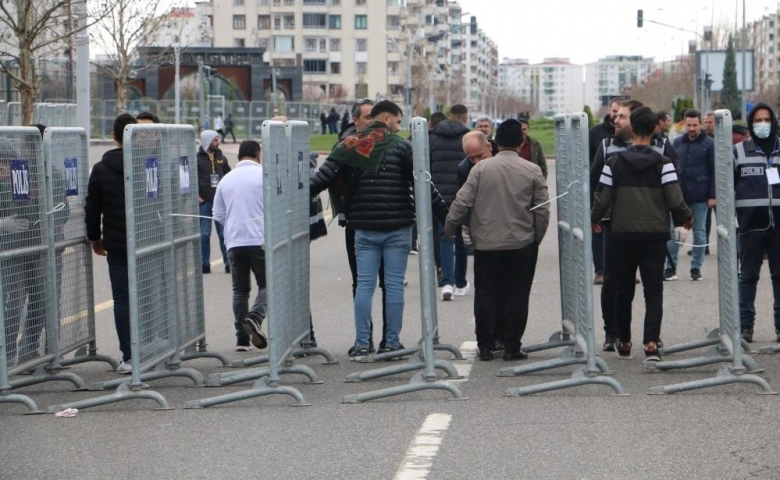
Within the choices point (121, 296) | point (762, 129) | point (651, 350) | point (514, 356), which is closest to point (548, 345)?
point (514, 356)

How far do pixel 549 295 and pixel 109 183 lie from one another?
6132 millimetres

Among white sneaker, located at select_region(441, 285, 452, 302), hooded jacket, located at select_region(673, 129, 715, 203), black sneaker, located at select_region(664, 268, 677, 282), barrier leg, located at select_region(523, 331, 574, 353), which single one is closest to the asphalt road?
barrier leg, located at select_region(523, 331, 574, 353)

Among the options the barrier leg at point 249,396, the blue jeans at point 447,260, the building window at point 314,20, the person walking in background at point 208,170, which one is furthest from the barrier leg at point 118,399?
the building window at point 314,20

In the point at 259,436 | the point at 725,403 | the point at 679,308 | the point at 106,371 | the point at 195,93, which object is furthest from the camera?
the point at 195,93

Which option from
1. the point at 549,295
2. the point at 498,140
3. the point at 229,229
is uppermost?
the point at 498,140

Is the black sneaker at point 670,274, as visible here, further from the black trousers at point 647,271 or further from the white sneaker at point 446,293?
the black trousers at point 647,271

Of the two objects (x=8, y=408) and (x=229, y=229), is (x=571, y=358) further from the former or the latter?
(x=8, y=408)

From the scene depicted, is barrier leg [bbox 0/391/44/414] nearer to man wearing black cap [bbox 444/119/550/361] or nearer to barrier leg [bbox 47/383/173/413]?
barrier leg [bbox 47/383/173/413]

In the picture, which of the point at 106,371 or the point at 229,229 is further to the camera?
the point at 229,229

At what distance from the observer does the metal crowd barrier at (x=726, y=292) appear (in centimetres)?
888

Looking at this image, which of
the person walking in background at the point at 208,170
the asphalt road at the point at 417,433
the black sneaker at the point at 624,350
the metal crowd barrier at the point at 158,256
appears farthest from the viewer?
the person walking in background at the point at 208,170

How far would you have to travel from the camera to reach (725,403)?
8.56 m

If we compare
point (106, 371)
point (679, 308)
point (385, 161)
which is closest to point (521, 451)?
point (385, 161)

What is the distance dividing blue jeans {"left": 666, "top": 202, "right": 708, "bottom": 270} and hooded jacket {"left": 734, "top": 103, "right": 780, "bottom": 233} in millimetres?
5028
